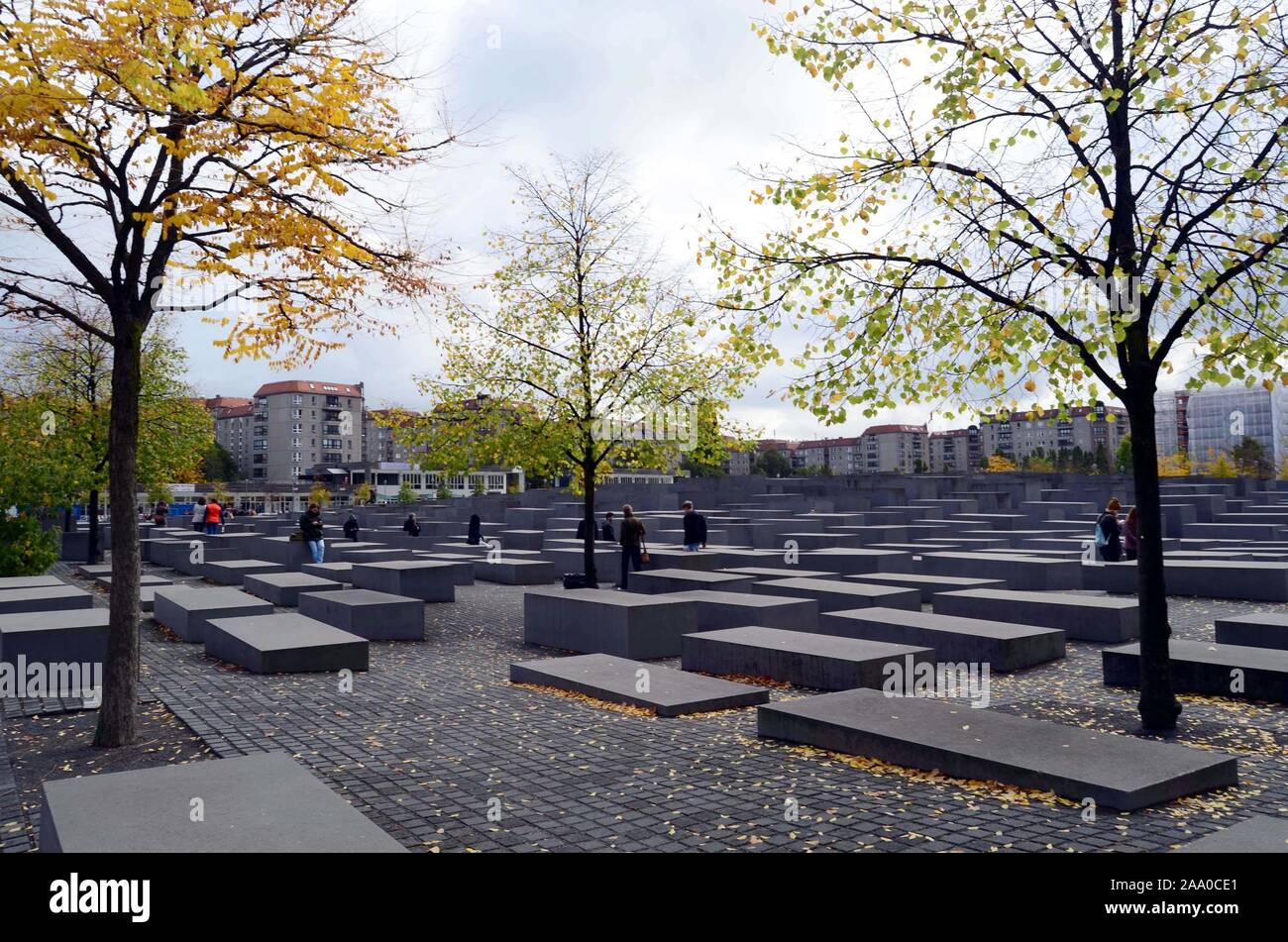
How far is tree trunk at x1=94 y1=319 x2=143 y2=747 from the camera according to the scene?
7816mm

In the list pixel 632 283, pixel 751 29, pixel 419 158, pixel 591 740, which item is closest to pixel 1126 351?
pixel 751 29

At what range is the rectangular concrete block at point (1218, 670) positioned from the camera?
9.23 m

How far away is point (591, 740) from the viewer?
8023 millimetres

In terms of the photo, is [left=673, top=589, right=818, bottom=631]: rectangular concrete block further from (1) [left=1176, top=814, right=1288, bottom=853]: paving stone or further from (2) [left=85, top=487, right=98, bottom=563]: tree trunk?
(2) [left=85, top=487, right=98, bottom=563]: tree trunk

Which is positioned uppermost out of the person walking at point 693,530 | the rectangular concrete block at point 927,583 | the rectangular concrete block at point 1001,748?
the person walking at point 693,530

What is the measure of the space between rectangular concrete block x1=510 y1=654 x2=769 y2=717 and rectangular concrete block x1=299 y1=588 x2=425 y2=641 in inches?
165

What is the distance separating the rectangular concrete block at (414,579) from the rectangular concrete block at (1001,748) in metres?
12.0

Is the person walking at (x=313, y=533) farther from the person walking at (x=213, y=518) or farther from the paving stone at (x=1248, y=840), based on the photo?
the paving stone at (x=1248, y=840)

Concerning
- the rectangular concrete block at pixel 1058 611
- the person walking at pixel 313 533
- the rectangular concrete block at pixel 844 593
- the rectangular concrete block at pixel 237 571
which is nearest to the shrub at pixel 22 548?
the rectangular concrete block at pixel 237 571

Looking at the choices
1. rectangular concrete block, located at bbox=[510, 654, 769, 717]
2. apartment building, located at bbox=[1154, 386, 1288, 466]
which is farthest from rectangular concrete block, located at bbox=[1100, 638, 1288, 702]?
apartment building, located at bbox=[1154, 386, 1288, 466]

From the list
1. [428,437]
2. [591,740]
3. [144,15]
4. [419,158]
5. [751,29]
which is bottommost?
[591,740]

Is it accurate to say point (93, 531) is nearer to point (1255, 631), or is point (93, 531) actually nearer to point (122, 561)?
point (122, 561)
